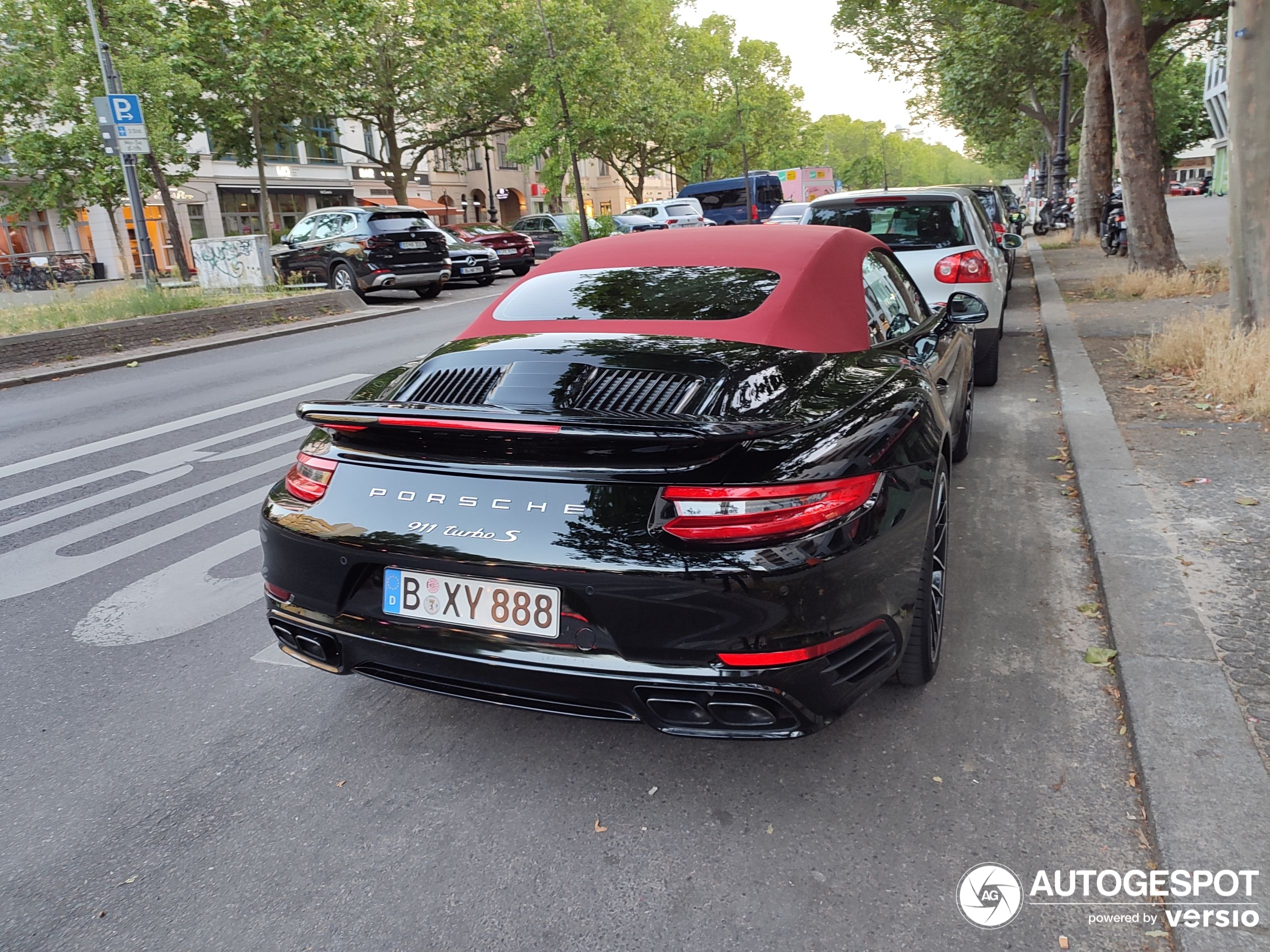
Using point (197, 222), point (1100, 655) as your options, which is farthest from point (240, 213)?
point (1100, 655)

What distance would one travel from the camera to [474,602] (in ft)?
8.53

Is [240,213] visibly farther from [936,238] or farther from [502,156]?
[936,238]

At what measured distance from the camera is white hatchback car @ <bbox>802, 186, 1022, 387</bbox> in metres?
8.10

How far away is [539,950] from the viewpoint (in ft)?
7.40

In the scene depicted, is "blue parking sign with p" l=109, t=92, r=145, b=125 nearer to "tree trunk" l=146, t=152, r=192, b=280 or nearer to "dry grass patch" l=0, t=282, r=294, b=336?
"dry grass patch" l=0, t=282, r=294, b=336

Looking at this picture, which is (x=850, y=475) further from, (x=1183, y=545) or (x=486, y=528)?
(x=1183, y=545)

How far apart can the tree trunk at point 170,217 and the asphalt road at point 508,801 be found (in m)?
24.4

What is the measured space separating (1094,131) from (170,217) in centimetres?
2457

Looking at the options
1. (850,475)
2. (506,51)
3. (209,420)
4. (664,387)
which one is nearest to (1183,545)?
→ (850,475)

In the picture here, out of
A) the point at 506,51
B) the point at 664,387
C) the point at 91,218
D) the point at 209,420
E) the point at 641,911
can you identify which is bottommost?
the point at 641,911

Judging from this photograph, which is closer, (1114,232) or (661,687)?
(661,687)

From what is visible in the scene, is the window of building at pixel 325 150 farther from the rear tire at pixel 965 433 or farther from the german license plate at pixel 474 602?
the german license plate at pixel 474 602

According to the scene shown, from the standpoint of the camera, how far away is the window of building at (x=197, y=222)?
142ft

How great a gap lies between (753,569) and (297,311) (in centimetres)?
1666
